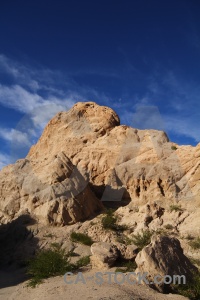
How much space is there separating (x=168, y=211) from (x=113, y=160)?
592cm

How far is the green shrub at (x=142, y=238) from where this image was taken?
1464 centimetres

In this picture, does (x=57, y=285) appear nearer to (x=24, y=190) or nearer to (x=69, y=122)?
(x=24, y=190)

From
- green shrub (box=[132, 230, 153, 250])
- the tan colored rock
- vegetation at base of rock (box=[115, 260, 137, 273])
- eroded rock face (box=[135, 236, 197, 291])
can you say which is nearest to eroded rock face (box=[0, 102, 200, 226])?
green shrub (box=[132, 230, 153, 250])

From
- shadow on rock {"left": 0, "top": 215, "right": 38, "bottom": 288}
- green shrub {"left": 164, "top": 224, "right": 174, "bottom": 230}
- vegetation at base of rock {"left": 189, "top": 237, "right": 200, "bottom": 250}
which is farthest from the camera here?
green shrub {"left": 164, "top": 224, "right": 174, "bottom": 230}

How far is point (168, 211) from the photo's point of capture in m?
17.5

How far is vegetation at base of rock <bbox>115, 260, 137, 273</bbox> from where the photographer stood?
11.2m

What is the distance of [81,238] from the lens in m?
15.5

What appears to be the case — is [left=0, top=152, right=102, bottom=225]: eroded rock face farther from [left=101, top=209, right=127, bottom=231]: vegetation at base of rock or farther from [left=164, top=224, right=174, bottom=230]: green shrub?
[left=164, top=224, right=174, bottom=230]: green shrub

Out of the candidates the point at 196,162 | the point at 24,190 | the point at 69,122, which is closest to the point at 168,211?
the point at 196,162

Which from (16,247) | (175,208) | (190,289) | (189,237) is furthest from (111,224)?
(190,289)

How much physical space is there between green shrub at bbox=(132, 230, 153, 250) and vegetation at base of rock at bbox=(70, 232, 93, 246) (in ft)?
7.49

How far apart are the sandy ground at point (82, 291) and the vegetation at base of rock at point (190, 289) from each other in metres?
0.54

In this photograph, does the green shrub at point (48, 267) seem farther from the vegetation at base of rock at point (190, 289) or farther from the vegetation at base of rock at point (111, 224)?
the vegetation at base of rock at point (190, 289)

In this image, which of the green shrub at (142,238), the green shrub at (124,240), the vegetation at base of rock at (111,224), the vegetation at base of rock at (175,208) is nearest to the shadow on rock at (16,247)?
the vegetation at base of rock at (111,224)
